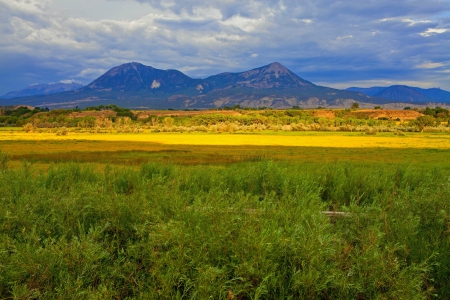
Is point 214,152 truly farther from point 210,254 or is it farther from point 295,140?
point 210,254

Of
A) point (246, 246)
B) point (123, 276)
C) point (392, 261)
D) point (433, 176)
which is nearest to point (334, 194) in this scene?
point (433, 176)

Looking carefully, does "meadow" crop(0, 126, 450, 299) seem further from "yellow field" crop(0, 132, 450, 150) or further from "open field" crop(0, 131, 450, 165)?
"yellow field" crop(0, 132, 450, 150)

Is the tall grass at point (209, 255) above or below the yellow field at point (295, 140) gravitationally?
above

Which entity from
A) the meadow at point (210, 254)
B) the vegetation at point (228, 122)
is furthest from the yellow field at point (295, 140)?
the meadow at point (210, 254)

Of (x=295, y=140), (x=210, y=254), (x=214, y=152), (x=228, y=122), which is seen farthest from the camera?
(x=228, y=122)

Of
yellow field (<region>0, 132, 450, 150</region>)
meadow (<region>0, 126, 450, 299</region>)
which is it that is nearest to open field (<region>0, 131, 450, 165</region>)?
yellow field (<region>0, 132, 450, 150</region>)

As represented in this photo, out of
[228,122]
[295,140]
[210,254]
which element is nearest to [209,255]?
[210,254]

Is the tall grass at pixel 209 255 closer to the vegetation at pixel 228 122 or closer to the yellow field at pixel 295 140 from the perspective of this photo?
the yellow field at pixel 295 140

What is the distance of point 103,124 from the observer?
335ft

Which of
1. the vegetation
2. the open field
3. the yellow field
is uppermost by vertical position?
the vegetation

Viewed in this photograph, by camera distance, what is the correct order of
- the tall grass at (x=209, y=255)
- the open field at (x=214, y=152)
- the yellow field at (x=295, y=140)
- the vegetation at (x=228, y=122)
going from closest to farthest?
1. the tall grass at (x=209, y=255)
2. the open field at (x=214, y=152)
3. the yellow field at (x=295, y=140)
4. the vegetation at (x=228, y=122)

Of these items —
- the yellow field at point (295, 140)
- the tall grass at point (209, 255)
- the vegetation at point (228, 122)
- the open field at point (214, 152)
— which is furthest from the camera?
the vegetation at point (228, 122)

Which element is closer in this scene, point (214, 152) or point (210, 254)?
point (210, 254)

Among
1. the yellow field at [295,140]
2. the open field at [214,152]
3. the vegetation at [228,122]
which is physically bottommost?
the yellow field at [295,140]
